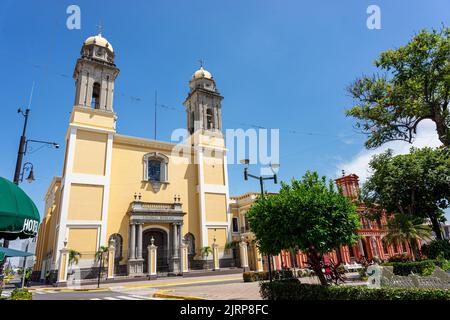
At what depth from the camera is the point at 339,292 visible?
27.1ft

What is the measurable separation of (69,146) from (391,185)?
28171 mm

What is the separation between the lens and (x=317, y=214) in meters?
9.55

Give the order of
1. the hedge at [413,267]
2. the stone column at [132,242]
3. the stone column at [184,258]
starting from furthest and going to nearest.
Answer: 1. the stone column at [184,258]
2. the stone column at [132,242]
3. the hedge at [413,267]

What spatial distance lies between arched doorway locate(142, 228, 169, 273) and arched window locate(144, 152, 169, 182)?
536 centimetres

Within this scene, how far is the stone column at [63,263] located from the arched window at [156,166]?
10.2m

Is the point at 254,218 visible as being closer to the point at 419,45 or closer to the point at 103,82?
the point at 419,45

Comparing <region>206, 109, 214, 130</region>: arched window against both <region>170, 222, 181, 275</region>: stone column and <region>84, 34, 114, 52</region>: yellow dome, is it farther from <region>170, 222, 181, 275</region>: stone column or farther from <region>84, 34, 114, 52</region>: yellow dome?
<region>170, 222, 181, 275</region>: stone column

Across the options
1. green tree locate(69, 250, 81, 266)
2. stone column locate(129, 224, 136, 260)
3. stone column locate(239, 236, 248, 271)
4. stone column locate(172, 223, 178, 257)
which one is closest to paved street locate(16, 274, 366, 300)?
stone column locate(129, 224, 136, 260)

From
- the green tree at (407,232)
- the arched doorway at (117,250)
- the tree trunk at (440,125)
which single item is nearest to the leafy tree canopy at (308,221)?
the tree trunk at (440,125)

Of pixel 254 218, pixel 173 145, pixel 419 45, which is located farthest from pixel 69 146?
pixel 419 45

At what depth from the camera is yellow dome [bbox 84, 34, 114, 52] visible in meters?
29.8

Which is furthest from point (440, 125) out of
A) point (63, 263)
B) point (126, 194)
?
point (63, 263)

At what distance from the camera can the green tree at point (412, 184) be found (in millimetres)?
22719

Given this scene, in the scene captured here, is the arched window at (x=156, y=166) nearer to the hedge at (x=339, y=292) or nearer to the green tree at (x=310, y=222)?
the green tree at (x=310, y=222)
